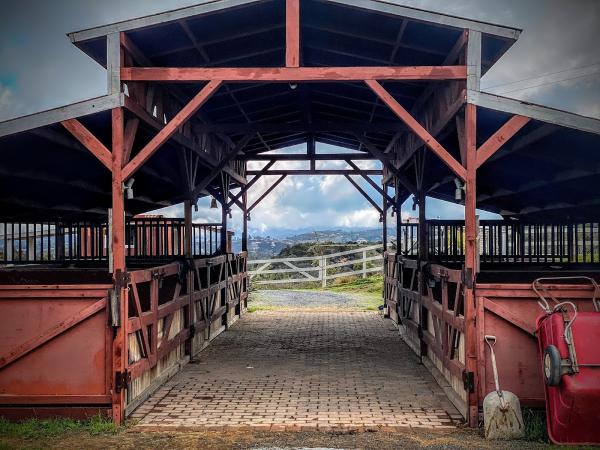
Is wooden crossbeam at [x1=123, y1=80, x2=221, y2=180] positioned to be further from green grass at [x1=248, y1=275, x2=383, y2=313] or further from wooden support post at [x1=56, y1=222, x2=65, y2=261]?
green grass at [x1=248, y1=275, x2=383, y2=313]

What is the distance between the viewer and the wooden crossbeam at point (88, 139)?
21.7 ft

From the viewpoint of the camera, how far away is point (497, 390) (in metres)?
6.04

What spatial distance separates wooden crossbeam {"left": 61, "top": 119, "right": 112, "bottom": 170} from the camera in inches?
260

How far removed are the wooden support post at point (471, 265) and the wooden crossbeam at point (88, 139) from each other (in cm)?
402

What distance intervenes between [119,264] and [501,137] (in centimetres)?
445

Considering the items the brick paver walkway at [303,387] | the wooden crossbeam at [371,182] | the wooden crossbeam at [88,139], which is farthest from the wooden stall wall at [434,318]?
the wooden crossbeam at [88,139]

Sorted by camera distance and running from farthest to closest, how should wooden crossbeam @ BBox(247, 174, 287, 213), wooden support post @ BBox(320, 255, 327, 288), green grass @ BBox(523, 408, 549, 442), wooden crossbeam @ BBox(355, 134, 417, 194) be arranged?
wooden support post @ BBox(320, 255, 327, 288) < wooden crossbeam @ BBox(247, 174, 287, 213) < wooden crossbeam @ BBox(355, 134, 417, 194) < green grass @ BBox(523, 408, 549, 442)

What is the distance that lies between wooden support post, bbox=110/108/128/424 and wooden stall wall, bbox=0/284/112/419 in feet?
0.34

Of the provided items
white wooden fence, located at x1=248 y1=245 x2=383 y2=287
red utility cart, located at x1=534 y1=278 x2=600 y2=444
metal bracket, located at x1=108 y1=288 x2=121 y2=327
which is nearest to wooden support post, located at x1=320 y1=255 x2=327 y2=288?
white wooden fence, located at x1=248 y1=245 x2=383 y2=287

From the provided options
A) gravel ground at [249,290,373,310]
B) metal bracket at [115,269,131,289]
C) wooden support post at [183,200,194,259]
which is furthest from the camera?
gravel ground at [249,290,373,310]

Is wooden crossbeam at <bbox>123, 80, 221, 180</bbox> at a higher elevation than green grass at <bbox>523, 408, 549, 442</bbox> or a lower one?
higher

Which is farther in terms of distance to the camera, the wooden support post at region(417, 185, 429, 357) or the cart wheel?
the wooden support post at region(417, 185, 429, 357)

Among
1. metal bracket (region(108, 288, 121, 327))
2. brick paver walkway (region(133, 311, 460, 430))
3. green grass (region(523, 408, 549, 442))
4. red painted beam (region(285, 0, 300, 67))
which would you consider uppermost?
red painted beam (region(285, 0, 300, 67))

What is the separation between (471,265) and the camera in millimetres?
6473
